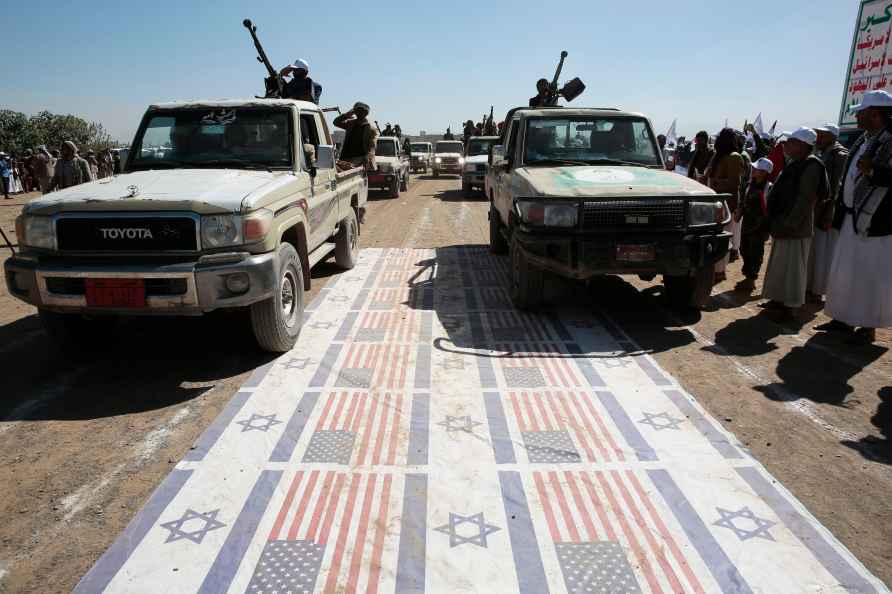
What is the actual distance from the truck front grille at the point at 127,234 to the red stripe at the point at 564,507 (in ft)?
9.57

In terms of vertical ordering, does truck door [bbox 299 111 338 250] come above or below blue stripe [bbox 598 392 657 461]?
above

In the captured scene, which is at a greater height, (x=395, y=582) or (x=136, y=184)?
(x=136, y=184)

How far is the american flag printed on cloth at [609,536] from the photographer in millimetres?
2424

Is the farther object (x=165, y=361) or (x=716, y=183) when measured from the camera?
(x=716, y=183)

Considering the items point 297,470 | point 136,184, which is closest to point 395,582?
point 297,470

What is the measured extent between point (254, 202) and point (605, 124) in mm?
4399

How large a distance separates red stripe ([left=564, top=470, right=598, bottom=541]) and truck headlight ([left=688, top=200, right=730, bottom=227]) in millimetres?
3155

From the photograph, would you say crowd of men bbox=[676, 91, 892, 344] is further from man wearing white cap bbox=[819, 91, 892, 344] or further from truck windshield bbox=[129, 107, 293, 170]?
truck windshield bbox=[129, 107, 293, 170]

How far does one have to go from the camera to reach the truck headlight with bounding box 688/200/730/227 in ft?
17.5

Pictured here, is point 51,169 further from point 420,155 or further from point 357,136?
point 420,155

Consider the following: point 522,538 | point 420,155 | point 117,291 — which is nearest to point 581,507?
point 522,538

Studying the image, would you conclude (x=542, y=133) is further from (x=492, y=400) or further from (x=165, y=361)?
(x=165, y=361)

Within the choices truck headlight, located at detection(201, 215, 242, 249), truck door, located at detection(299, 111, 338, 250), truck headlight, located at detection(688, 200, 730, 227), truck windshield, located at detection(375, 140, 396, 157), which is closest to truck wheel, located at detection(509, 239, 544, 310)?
truck headlight, located at detection(688, 200, 730, 227)

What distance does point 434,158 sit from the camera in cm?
2862
